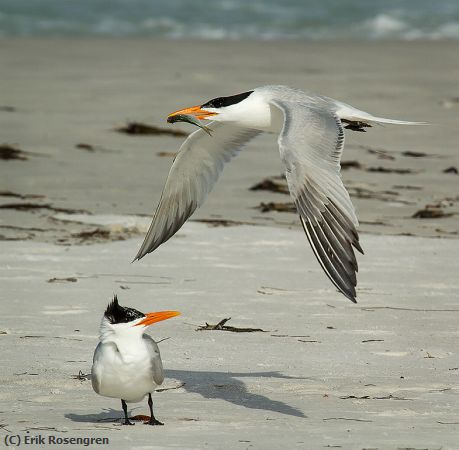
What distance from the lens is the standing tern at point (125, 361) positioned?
4.97 m

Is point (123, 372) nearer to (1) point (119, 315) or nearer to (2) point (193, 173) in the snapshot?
(1) point (119, 315)

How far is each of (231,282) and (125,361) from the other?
252cm

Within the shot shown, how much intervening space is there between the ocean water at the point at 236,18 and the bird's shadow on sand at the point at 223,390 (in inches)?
735

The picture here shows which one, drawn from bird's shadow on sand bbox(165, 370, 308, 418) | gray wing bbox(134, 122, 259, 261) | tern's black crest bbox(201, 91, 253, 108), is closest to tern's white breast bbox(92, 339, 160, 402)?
bird's shadow on sand bbox(165, 370, 308, 418)

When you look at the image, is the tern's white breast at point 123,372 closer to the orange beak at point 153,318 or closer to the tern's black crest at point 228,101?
Answer: the orange beak at point 153,318

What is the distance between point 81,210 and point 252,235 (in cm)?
165

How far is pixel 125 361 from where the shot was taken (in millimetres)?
5012

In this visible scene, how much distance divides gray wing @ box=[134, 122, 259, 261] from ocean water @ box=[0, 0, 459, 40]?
654 inches

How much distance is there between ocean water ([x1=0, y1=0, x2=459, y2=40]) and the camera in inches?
973

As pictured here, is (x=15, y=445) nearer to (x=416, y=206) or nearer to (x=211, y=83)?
(x=416, y=206)

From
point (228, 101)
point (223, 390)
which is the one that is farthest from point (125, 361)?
point (228, 101)

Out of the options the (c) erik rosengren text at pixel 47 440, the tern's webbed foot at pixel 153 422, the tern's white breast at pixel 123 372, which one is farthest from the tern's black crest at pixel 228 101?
the (c) erik rosengren text at pixel 47 440

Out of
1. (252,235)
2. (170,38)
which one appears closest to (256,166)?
(252,235)

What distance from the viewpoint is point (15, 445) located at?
14.9 feet
